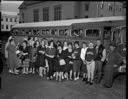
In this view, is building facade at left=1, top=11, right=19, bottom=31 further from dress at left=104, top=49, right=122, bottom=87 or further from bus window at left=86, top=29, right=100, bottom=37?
dress at left=104, top=49, right=122, bottom=87

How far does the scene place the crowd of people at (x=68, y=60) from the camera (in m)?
5.24

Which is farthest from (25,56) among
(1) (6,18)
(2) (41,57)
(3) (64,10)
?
(3) (64,10)

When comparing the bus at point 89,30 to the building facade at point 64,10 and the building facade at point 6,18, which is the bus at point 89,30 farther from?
the building facade at point 64,10

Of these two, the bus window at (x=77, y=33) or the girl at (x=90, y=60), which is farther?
the bus window at (x=77, y=33)

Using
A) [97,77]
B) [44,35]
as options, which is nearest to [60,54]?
[97,77]

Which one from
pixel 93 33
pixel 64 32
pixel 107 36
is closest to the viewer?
pixel 107 36

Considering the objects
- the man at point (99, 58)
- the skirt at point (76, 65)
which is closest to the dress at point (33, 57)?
the skirt at point (76, 65)

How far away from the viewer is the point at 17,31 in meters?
16.0

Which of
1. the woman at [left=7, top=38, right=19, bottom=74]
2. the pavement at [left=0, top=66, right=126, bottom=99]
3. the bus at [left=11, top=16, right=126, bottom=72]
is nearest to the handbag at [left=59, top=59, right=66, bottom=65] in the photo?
the pavement at [left=0, top=66, right=126, bottom=99]

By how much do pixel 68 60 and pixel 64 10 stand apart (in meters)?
12.5

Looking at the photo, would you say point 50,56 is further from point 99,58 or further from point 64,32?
point 64,32

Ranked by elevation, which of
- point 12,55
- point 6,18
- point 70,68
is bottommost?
point 70,68

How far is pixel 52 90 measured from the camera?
4707mm

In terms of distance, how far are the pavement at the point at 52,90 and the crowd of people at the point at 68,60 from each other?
0.39 metres
